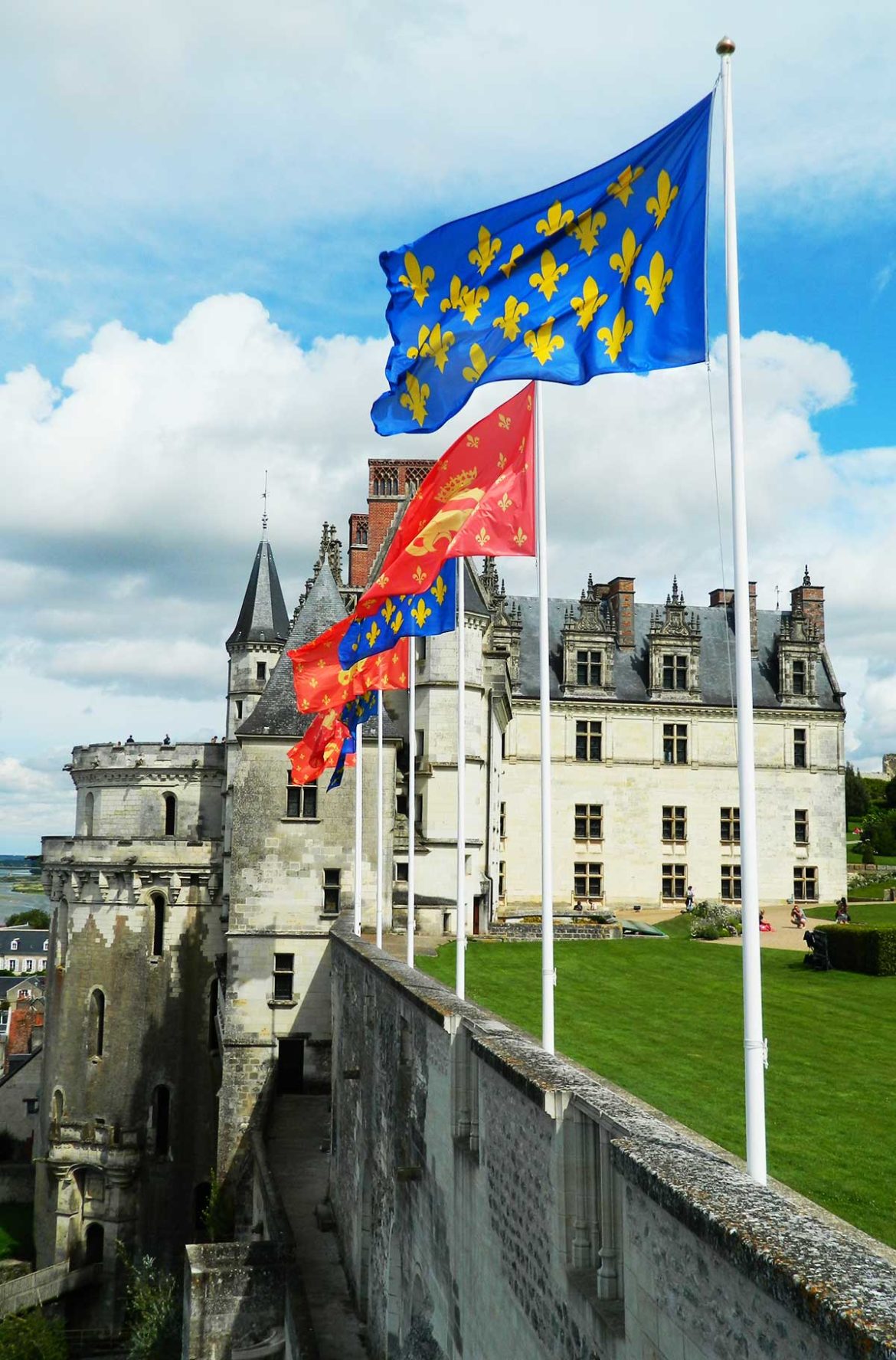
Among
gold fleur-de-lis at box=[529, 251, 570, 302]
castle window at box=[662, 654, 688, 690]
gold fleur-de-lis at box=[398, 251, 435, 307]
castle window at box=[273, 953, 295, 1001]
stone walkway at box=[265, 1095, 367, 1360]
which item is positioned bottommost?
stone walkway at box=[265, 1095, 367, 1360]

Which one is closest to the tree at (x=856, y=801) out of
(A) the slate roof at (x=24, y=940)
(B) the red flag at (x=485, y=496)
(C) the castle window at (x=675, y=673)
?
(C) the castle window at (x=675, y=673)

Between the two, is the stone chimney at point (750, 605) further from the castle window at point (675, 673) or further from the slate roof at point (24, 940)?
the slate roof at point (24, 940)

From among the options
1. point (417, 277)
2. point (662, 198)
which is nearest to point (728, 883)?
point (417, 277)

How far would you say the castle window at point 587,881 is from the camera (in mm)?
45188

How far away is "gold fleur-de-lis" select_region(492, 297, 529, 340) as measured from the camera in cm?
923

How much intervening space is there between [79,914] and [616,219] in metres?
37.4

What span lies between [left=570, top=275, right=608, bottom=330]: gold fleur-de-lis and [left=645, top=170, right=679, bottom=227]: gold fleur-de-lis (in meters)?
0.68

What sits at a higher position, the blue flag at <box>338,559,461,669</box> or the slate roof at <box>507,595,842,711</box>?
the slate roof at <box>507,595,842,711</box>

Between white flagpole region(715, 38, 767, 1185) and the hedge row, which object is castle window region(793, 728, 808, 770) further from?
white flagpole region(715, 38, 767, 1185)

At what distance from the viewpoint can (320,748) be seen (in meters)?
20.8

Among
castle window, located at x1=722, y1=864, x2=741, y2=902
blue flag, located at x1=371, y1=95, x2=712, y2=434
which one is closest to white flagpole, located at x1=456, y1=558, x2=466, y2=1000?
blue flag, located at x1=371, y1=95, x2=712, y2=434

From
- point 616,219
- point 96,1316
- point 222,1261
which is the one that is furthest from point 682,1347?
point 96,1316

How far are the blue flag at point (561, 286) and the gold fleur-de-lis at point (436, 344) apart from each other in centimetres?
1

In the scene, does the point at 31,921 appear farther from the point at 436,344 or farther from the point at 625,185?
the point at 625,185
